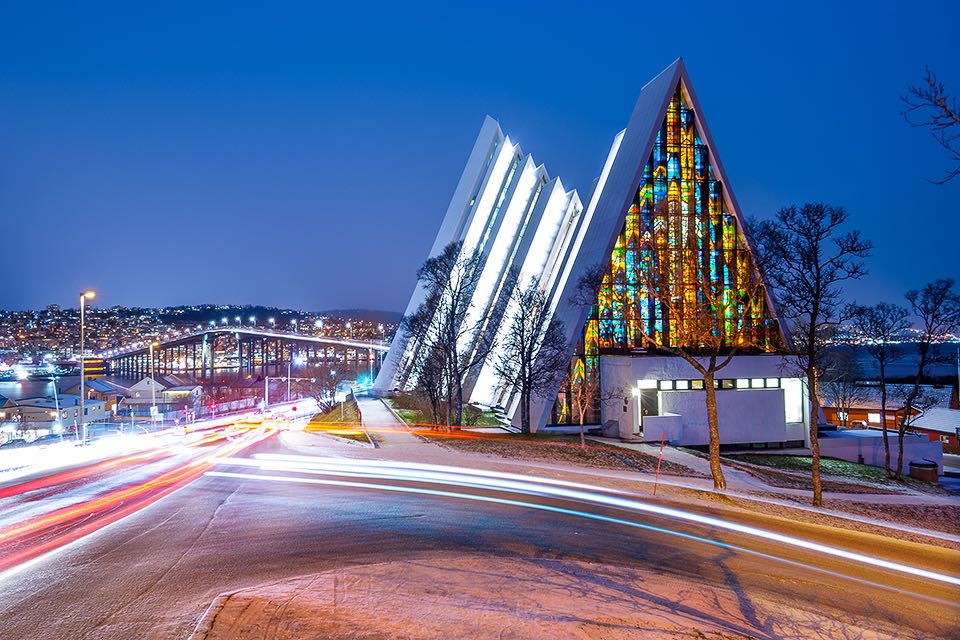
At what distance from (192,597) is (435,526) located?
387 cm

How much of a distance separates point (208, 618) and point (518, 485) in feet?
27.8

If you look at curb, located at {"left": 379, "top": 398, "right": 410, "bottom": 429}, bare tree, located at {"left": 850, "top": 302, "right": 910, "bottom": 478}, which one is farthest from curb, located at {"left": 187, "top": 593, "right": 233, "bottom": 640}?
bare tree, located at {"left": 850, "top": 302, "right": 910, "bottom": 478}

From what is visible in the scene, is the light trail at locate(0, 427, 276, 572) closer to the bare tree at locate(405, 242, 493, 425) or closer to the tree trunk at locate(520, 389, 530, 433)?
the bare tree at locate(405, 242, 493, 425)

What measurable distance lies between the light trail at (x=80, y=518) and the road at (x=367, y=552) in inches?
7.5

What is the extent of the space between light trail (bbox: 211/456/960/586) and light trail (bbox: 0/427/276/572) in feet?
6.55

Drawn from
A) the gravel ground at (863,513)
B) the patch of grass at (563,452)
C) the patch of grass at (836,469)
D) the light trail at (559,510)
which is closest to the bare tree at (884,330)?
the patch of grass at (836,469)

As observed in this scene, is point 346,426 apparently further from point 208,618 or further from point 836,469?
point 208,618

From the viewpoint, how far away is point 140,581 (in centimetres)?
631

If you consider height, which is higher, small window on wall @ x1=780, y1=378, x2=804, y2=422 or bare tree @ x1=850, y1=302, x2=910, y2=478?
bare tree @ x1=850, y1=302, x2=910, y2=478

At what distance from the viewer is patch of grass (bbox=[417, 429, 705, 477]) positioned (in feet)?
56.2

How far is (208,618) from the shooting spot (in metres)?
4.87

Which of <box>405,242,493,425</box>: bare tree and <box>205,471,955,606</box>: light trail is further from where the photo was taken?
<box>405,242,493,425</box>: bare tree

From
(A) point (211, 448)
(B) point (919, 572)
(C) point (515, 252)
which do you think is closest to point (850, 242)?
(B) point (919, 572)

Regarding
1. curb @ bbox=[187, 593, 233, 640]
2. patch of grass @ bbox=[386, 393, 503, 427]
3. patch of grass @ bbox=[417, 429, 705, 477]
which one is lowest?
patch of grass @ bbox=[386, 393, 503, 427]
